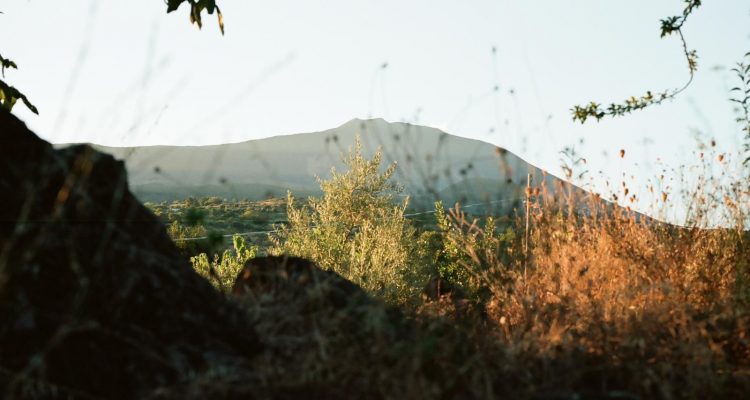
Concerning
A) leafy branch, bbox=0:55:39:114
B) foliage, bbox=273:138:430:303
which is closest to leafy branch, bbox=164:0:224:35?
leafy branch, bbox=0:55:39:114

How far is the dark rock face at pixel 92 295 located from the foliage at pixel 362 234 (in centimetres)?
940

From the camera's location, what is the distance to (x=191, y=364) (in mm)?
3117

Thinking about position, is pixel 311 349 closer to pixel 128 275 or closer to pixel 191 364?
pixel 191 364

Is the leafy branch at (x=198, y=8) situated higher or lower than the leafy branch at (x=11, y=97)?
higher

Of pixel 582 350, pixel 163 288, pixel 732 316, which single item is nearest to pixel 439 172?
pixel 582 350

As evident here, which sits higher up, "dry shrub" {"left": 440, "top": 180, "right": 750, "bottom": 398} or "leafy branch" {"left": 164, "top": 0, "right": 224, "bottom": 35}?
"leafy branch" {"left": 164, "top": 0, "right": 224, "bottom": 35}

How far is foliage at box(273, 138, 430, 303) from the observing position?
585 inches

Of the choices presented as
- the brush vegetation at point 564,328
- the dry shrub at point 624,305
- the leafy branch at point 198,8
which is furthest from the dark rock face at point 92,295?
the leafy branch at point 198,8

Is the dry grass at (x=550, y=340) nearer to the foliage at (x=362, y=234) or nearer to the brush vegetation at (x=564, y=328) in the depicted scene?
the brush vegetation at (x=564, y=328)

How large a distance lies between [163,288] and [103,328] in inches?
13.5

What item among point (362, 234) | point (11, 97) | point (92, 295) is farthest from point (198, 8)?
point (362, 234)

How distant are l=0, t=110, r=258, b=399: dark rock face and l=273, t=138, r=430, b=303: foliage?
9397 mm

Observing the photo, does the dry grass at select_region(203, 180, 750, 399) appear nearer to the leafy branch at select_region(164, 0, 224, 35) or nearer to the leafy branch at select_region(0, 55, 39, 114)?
the leafy branch at select_region(164, 0, 224, 35)

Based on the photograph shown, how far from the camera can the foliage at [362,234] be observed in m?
14.9
